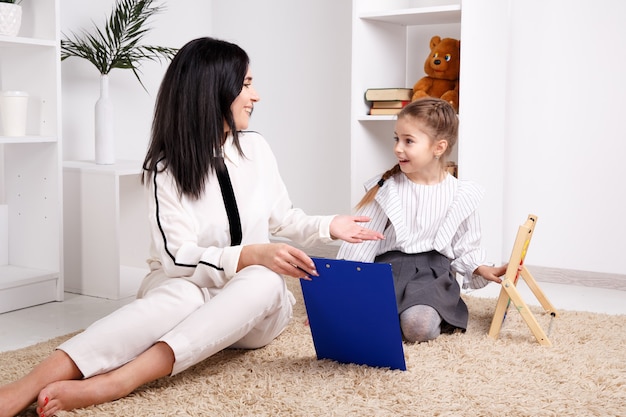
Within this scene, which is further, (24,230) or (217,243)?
(24,230)

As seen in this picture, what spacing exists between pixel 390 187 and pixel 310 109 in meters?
1.27

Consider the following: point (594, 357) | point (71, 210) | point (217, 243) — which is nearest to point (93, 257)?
point (71, 210)

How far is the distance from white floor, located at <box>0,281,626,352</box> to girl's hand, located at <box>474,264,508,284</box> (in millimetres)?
407

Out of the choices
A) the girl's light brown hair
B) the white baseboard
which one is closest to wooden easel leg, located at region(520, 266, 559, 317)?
the girl's light brown hair

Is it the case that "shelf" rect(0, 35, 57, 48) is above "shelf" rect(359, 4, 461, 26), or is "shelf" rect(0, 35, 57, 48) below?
below

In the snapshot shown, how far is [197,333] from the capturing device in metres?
1.51

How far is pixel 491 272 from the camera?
200 centimetres

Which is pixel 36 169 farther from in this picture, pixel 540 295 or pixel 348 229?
pixel 540 295

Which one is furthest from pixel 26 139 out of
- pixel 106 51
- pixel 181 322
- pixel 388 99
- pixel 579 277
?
pixel 579 277

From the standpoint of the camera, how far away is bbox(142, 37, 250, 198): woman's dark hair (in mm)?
1735

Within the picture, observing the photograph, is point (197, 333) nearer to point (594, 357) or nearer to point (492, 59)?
point (594, 357)

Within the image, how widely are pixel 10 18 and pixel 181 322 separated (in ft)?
4.07

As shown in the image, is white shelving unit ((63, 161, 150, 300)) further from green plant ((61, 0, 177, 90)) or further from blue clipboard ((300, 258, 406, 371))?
blue clipboard ((300, 258, 406, 371))

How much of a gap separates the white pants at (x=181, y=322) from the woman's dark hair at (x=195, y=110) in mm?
242
